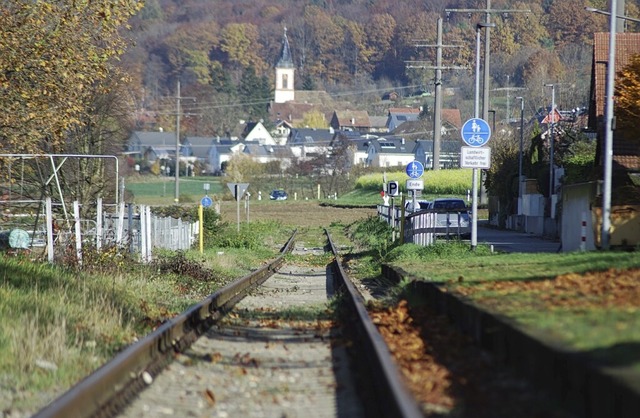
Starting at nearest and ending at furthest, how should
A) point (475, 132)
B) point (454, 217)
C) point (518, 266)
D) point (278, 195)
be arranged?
point (518, 266)
point (475, 132)
point (454, 217)
point (278, 195)

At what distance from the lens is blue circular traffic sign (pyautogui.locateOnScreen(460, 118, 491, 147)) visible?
28500 mm

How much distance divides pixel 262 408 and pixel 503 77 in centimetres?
14348

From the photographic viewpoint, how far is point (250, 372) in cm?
1033

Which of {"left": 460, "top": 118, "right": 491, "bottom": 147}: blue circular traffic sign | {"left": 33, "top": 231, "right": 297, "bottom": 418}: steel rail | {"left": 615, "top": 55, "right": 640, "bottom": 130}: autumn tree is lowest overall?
{"left": 33, "top": 231, "right": 297, "bottom": 418}: steel rail

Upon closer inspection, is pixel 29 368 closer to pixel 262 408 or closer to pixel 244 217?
pixel 262 408

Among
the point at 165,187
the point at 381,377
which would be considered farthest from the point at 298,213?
the point at 381,377

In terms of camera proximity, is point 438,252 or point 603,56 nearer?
point 438,252

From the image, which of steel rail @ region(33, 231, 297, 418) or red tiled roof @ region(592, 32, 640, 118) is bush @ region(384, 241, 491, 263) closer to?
steel rail @ region(33, 231, 297, 418)

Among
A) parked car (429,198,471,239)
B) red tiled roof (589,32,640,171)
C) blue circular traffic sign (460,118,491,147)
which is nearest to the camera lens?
blue circular traffic sign (460,118,491,147)

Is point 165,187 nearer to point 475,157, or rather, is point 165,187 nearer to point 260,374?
point 475,157

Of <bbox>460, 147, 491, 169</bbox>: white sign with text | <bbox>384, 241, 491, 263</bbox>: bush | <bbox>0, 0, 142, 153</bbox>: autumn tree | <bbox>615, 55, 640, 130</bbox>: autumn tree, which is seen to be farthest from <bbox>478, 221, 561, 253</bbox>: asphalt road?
<bbox>0, 0, 142, 153</bbox>: autumn tree

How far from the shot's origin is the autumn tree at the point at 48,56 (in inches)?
932

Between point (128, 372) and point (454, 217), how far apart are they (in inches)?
1397

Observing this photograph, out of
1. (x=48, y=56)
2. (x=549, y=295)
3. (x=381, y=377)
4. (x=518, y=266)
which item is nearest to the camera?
(x=381, y=377)
